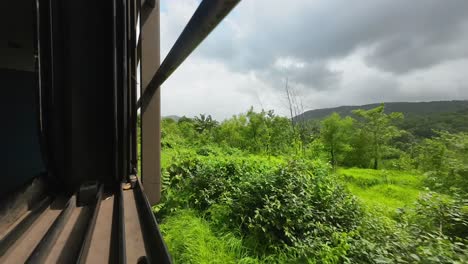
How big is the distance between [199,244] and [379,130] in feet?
73.9

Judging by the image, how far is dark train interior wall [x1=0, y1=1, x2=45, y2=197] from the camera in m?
2.22

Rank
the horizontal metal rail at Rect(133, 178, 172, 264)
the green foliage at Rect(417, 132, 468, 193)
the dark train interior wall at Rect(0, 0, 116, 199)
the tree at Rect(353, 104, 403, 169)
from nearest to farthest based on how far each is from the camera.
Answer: the horizontal metal rail at Rect(133, 178, 172, 264), the dark train interior wall at Rect(0, 0, 116, 199), the green foliage at Rect(417, 132, 468, 193), the tree at Rect(353, 104, 403, 169)

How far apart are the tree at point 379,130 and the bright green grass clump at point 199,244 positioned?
70.1 feet

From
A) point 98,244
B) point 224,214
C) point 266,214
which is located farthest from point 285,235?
point 98,244

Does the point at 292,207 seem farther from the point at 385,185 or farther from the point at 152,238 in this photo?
the point at 385,185

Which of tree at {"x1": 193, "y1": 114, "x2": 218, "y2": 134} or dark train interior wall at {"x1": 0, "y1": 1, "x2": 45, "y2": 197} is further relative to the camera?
tree at {"x1": 193, "y1": 114, "x2": 218, "y2": 134}

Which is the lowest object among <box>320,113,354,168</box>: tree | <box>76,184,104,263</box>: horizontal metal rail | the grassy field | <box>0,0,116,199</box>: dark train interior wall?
the grassy field

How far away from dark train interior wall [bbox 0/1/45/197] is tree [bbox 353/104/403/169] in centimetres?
2300

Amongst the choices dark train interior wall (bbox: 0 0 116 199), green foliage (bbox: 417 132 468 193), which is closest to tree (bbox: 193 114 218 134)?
green foliage (bbox: 417 132 468 193)

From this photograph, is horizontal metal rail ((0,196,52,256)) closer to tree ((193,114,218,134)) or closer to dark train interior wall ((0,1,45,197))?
dark train interior wall ((0,1,45,197))

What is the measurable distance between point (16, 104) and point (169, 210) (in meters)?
2.29

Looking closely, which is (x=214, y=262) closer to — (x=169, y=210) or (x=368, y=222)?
(x=169, y=210)

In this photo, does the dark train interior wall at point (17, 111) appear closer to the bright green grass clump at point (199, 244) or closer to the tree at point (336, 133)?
the bright green grass clump at point (199, 244)

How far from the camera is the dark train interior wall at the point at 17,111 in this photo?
87.4 inches
